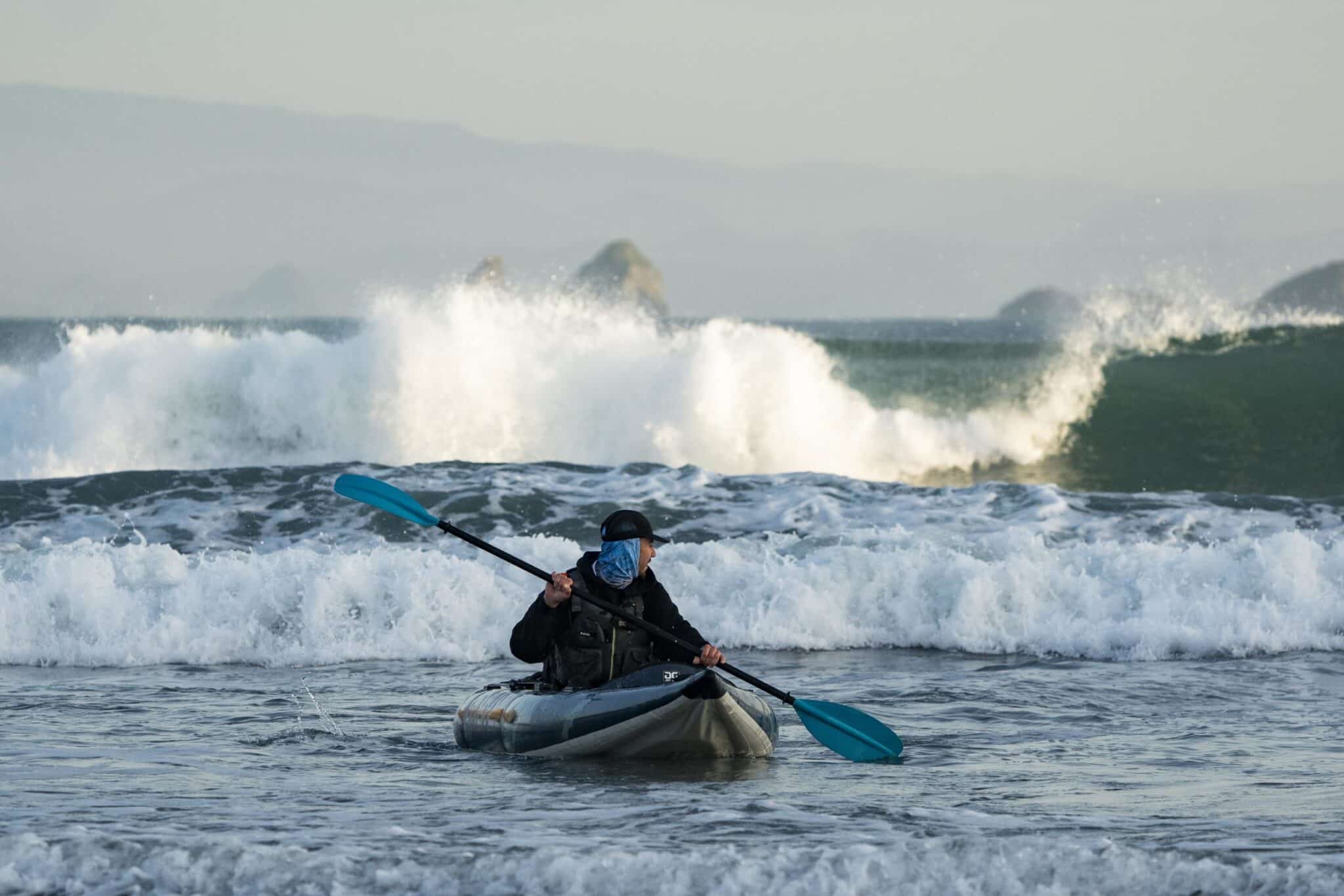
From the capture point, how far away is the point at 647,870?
228 inches

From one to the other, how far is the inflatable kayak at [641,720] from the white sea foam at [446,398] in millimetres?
14815

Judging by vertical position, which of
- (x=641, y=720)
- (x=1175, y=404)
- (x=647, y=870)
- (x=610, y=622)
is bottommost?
(x=647, y=870)

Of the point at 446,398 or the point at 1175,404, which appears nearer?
the point at 446,398

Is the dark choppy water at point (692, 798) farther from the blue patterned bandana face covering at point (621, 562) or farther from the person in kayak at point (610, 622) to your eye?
the blue patterned bandana face covering at point (621, 562)

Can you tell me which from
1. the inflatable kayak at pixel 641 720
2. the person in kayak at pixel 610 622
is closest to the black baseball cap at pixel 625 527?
the person in kayak at pixel 610 622

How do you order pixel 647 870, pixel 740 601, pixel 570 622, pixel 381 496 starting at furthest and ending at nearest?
1. pixel 740 601
2. pixel 381 496
3. pixel 570 622
4. pixel 647 870

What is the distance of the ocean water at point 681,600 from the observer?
20.3 feet

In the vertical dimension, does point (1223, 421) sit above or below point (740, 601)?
above

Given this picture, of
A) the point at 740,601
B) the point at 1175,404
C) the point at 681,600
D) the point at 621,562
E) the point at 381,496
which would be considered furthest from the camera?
the point at 1175,404

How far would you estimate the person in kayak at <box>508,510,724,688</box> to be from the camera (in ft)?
26.2

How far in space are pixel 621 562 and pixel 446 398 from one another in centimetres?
1614

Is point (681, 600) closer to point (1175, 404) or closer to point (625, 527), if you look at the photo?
point (625, 527)

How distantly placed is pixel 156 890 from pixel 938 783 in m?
3.50

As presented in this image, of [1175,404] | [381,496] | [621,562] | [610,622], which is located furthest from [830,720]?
[1175,404]
